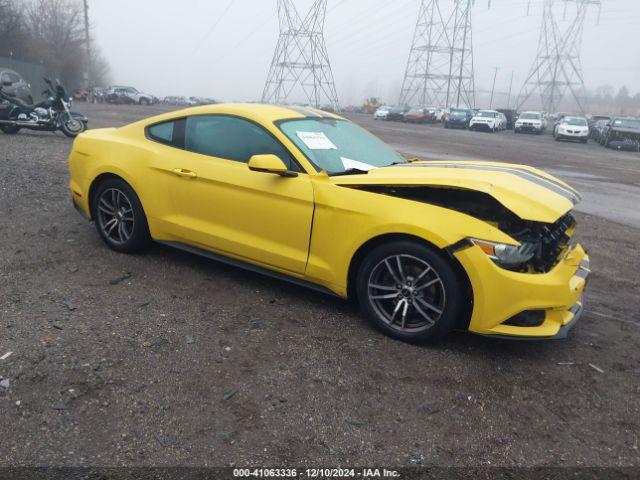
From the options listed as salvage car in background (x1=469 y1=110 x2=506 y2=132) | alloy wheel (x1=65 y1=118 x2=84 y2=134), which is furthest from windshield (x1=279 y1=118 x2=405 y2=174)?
salvage car in background (x1=469 y1=110 x2=506 y2=132)

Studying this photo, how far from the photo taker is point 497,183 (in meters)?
3.43

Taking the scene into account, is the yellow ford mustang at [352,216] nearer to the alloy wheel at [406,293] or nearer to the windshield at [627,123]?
the alloy wheel at [406,293]

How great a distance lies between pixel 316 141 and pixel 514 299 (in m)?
1.92

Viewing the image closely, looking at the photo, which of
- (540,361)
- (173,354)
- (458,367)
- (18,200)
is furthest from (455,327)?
(18,200)

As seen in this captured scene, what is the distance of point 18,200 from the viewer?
643 cm

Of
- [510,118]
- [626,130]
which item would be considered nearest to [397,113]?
[510,118]

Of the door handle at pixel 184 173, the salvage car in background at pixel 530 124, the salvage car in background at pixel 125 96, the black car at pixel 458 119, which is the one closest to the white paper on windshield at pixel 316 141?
the door handle at pixel 184 173

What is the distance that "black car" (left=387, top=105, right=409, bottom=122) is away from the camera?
159ft

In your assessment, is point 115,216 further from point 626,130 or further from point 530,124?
point 530,124

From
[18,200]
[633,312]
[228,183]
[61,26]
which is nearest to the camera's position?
[228,183]

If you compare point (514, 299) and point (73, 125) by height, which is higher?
point (73, 125)

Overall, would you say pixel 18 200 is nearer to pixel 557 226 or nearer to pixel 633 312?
pixel 557 226

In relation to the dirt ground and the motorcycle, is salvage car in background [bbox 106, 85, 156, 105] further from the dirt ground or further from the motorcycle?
the dirt ground

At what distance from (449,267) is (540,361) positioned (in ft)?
2.97
